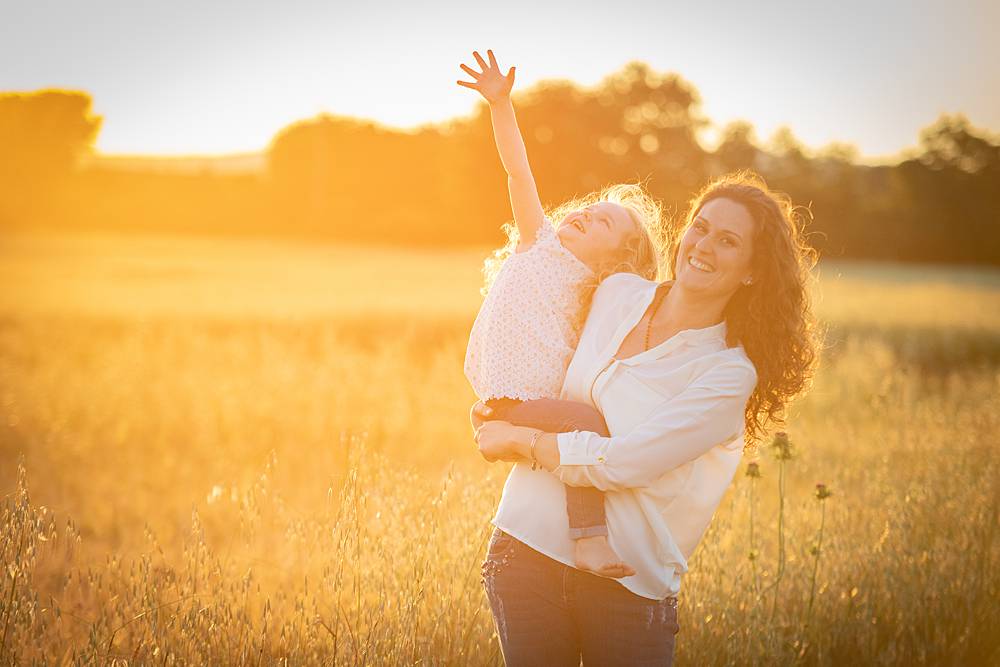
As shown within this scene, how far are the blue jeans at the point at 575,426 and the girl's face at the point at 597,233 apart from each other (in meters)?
0.57

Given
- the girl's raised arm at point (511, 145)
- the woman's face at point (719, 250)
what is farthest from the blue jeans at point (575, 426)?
the girl's raised arm at point (511, 145)

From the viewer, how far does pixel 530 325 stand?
2.57m

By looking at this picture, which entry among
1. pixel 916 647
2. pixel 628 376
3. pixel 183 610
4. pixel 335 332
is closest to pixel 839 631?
pixel 916 647

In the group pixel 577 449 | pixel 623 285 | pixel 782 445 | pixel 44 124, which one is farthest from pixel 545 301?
pixel 44 124

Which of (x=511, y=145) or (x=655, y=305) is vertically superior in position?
(x=511, y=145)

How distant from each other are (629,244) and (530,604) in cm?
122

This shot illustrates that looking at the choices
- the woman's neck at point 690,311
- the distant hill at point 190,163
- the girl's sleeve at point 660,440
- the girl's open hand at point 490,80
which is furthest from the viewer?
the distant hill at point 190,163

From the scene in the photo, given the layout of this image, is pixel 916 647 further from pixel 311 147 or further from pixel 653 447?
pixel 311 147

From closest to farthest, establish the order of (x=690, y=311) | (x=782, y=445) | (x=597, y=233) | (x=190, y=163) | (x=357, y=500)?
(x=690, y=311), (x=597, y=233), (x=357, y=500), (x=782, y=445), (x=190, y=163)

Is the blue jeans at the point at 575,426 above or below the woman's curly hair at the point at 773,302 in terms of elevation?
below

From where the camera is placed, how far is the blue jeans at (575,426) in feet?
7.61

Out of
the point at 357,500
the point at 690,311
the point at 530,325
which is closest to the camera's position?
the point at 690,311

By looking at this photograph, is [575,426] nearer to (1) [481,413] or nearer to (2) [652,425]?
(2) [652,425]

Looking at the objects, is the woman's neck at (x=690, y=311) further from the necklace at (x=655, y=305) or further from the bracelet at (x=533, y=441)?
the bracelet at (x=533, y=441)
